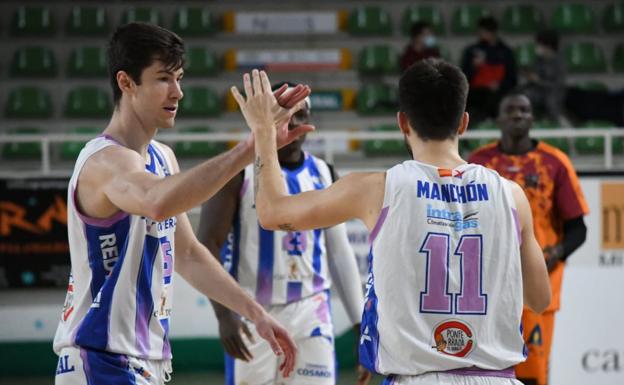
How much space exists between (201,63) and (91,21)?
1.72m

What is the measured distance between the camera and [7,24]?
573 inches

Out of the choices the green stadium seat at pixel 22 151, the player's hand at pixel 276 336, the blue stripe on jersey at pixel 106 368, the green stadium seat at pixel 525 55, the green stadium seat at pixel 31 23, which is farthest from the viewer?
the green stadium seat at pixel 31 23

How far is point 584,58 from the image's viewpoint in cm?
1424

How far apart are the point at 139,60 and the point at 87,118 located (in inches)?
396

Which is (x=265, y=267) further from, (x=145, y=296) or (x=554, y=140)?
(x=554, y=140)

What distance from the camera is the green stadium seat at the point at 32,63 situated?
13.9 meters

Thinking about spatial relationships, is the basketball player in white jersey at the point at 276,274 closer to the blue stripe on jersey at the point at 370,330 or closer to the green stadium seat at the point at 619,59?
the blue stripe on jersey at the point at 370,330

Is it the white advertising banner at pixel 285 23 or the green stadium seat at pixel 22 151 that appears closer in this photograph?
the green stadium seat at pixel 22 151

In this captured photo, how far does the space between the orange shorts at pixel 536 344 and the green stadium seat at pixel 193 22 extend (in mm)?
9237

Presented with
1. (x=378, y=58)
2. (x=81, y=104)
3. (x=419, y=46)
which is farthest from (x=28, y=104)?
(x=419, y=46)

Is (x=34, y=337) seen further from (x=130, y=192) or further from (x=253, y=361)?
(x=130, y=192)

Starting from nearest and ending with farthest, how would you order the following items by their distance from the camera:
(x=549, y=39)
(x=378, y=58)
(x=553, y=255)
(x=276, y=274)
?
1. (x=276, y=274)
2. (x=553, y=255)
3. (x=549, y=39)
4. (x=378, y=58)

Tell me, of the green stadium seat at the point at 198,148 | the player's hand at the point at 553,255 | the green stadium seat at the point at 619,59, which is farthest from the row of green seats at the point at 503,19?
the player's hand at the point at 553,255

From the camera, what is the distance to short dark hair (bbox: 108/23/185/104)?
3566 millimetres
